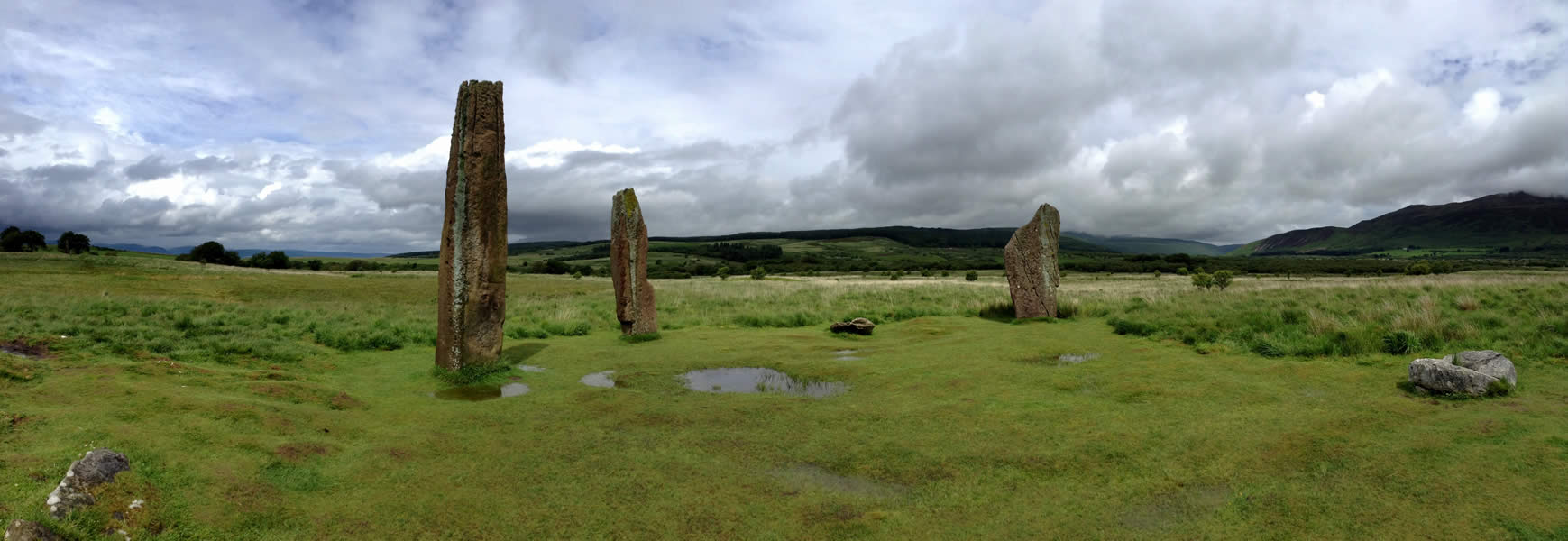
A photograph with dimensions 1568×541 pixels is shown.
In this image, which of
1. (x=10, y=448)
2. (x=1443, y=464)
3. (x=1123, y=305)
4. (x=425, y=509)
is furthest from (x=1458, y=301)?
(x=10, y=448)

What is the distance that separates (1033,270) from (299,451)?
17.1m

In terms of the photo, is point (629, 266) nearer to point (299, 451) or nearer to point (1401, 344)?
point (299, 451)

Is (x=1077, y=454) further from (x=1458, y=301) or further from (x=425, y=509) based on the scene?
(x=1458, y=301)

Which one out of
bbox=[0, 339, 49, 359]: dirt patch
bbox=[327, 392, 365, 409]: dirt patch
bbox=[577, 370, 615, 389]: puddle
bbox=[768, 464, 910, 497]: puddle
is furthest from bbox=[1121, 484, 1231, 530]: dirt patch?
bbox=[0, 339, 49, 359]: dirt patch

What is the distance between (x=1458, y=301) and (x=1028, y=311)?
8.97m

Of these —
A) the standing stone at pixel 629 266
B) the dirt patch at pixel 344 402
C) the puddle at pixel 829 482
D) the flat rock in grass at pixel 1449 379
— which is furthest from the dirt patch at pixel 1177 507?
the standing stone at pixel 629 266

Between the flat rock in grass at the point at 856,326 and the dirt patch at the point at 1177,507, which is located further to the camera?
the flat rock in grass at the point at 856,326

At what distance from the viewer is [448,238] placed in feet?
34.9

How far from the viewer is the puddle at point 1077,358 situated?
11305 mm

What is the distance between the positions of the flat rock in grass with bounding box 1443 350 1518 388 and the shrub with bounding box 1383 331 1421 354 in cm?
200

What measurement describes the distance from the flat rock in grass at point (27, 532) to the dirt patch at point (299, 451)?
6.80ft

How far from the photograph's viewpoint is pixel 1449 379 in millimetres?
7391

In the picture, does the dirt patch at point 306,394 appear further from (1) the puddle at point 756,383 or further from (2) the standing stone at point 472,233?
(1) the puddle at point 756,383

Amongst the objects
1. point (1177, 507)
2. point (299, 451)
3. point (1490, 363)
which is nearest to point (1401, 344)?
point (1490, 363)
